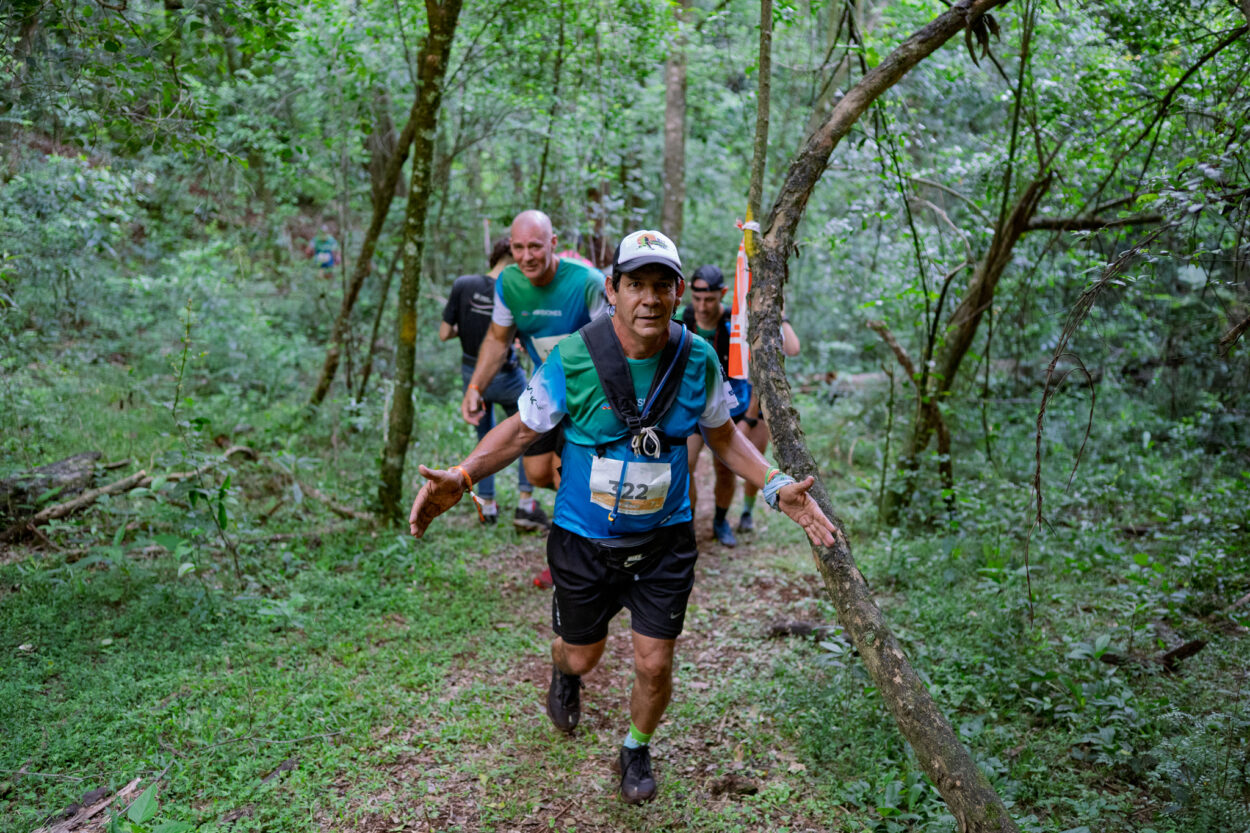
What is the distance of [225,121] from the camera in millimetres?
8836

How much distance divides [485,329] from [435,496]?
155 inches

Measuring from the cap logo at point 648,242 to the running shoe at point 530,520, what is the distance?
13.4 feet

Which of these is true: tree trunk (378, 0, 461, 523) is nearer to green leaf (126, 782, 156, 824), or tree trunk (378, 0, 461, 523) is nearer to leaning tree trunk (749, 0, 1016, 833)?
leaning tree trunk (749, 0, 1016, 833)

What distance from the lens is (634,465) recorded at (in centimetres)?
331

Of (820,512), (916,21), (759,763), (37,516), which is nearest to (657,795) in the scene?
(759,763)

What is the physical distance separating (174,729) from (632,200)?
10834 mm

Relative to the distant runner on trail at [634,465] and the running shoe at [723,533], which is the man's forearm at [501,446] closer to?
the distant runner on trail at [634,465]

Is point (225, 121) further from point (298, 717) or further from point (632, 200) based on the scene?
point (298, 717)

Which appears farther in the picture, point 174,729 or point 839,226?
point 839,226

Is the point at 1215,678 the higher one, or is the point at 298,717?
the point at 1215,678

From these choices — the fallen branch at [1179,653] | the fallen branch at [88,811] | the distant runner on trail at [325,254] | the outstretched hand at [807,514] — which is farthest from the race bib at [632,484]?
the distant runner on trail at [325,254]

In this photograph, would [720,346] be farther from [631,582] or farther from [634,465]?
[634,465]

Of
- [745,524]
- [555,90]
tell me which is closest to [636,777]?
[745,524]

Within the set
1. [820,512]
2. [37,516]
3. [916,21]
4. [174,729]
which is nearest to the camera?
[820,512]
